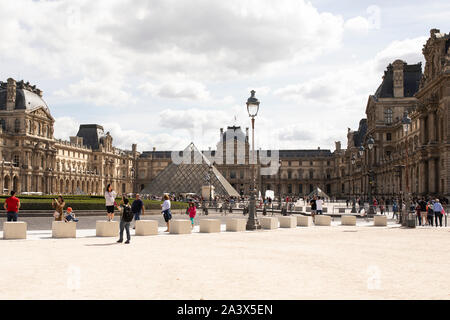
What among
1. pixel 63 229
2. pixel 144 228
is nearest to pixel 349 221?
pixel 144 228

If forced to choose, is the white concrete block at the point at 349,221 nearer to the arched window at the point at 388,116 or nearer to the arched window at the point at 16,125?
the arched window at the point at 388,116

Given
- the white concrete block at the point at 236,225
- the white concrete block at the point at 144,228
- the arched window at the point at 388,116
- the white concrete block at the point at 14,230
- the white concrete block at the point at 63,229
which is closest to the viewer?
the white concrete block at the point at 14,230

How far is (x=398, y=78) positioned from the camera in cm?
6431

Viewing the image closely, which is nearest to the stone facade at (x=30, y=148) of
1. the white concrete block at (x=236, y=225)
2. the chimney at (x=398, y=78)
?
the chimney at (x=398, y=78)

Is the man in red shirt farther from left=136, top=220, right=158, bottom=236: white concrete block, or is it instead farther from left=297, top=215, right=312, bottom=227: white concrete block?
left=297, top=215, right=312, bottom=227: white concrete block

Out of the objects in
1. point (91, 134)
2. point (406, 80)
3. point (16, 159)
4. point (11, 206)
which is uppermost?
point (406, 80)

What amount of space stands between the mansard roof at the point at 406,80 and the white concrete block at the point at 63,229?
2258 inches

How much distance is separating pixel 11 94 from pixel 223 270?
7217 cm

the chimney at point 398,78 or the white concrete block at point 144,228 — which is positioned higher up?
the chimney at point 398,78

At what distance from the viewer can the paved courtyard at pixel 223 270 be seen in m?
6.25

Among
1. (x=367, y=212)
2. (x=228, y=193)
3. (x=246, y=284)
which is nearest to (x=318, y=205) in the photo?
(x=367, y=212)

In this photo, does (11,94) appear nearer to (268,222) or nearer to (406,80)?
(406,80)
